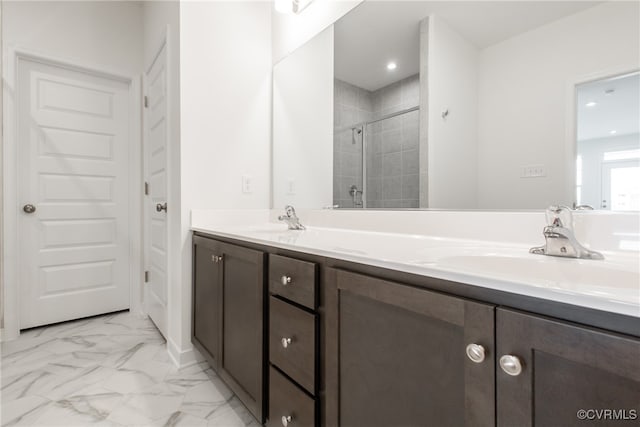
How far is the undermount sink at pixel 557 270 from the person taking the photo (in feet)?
1.80

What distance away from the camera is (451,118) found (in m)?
1.15

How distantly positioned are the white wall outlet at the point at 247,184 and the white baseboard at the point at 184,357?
0.97 metres

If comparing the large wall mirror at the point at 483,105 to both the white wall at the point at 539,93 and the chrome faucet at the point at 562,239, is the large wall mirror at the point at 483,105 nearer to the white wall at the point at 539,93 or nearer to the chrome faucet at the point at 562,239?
the white wall at the point at 539,93

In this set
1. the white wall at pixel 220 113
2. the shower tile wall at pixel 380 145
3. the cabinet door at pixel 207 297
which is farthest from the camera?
the white wall at pixel 220 113

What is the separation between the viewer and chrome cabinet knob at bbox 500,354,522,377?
0.47 metres

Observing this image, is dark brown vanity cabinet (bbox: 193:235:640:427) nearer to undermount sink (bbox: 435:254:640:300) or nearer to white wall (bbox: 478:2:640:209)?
undermount sink (bbox: 435:254:640:300)

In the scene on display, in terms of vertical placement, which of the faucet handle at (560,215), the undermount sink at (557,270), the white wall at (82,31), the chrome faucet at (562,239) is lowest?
the undermount sink at (557,270)

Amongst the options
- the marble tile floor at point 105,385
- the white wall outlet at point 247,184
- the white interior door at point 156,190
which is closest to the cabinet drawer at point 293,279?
the marble tile floor at point 105,385

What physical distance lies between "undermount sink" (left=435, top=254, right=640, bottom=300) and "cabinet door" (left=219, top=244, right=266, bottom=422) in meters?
0.69

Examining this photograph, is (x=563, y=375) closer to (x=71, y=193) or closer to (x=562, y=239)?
(x=562, y=239)

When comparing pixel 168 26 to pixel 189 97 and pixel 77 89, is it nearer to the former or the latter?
pixel 189 97

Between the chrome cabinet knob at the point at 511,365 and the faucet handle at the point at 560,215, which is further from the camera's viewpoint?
the faucet handle at the point at 560,215

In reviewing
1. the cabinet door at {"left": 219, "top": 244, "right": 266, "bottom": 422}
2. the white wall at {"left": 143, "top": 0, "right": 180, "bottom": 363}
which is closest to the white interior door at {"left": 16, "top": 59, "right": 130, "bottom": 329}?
the white wall at {"left": 143, "top": 0, "right": 180, "bottom": 363}

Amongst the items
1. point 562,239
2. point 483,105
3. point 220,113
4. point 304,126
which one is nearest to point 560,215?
point 562,239
